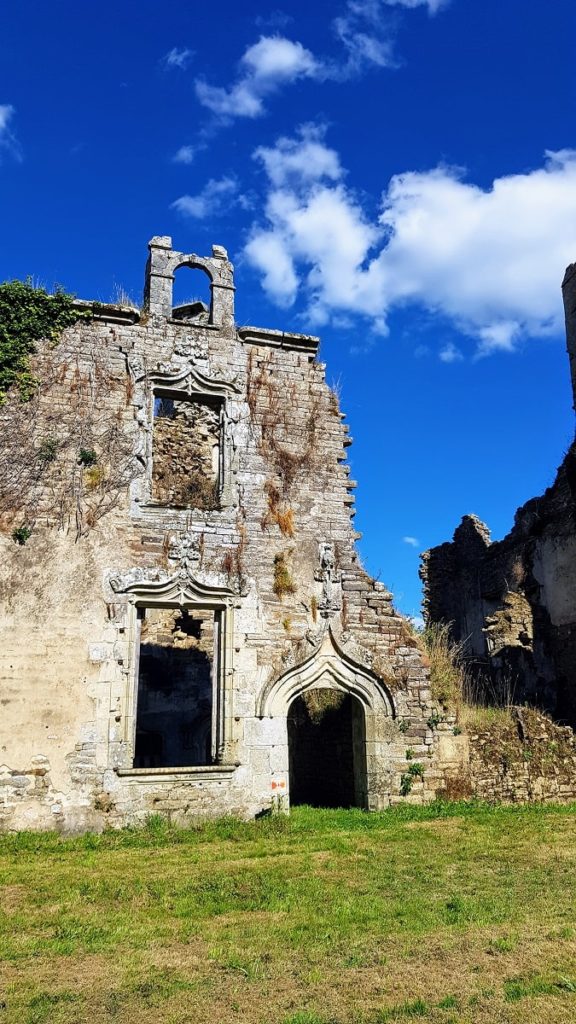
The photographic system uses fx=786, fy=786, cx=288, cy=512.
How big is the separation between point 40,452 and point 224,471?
269cm

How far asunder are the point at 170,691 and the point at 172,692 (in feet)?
0.15

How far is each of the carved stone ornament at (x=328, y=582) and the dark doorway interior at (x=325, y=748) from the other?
1.42 meters

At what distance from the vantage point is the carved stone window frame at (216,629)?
10609 millimetres

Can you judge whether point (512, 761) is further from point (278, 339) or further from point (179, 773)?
point (278, 339)

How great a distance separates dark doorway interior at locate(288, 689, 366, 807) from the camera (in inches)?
491

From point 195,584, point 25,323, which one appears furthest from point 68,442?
point 195,584

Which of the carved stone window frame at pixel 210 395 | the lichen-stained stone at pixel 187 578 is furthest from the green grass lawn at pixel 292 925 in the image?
the carved stone window frame at pixel 210 395

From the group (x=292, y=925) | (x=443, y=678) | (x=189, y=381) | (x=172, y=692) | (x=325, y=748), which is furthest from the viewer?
(x=172, y=692)

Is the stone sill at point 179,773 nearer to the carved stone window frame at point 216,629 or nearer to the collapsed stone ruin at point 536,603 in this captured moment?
the carved stone window frame at point 216,629

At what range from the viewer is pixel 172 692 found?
53.6 ft

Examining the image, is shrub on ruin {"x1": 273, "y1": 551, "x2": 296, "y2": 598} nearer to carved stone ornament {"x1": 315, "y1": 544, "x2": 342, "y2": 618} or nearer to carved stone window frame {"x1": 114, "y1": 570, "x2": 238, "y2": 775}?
carved stone ornament {"x1": 315, "y1": 544, "x2": 342, "y2": 618}

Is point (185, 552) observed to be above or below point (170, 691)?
above

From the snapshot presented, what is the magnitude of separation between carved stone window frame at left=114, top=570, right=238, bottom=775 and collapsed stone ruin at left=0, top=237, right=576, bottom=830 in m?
0.03

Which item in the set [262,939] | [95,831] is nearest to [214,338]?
[95,831]
